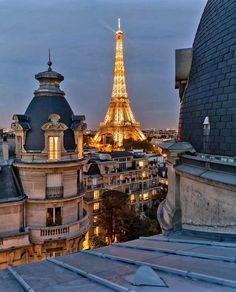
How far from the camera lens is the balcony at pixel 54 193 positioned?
20.8 metres

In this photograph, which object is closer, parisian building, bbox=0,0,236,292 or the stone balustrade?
parisian building, bbox=0,0,236,292

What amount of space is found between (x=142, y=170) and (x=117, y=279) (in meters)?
51.8

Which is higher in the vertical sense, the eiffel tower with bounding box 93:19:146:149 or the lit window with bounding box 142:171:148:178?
the eiffel tower with bounding box 93:19:146:149

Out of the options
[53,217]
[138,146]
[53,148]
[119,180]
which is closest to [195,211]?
[53,148]

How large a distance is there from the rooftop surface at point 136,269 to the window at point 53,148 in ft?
38.0

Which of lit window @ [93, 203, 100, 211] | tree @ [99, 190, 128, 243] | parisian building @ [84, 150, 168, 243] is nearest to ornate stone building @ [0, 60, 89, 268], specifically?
tree @ [99, 190, 128, 243]

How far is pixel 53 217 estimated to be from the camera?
2108cm

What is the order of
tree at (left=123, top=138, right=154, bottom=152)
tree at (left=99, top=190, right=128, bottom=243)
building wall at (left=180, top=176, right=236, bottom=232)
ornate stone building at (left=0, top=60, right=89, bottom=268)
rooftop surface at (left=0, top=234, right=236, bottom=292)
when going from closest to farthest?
rooftop surface at (left=0, top=234, right=236, bottom=292) < building wall at (left=180, top=176, right=236, bottom=232) < ornate stone building at (left=0, top=60, right=89, bottom=268) < tree at (left=99, top=190, right=128, bottom=243) < tree at (left=123, top=138, right=154, bottom=152)

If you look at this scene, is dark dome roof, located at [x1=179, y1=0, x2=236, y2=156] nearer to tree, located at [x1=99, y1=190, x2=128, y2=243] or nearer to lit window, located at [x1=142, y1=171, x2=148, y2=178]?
tree, located at [x1=99, y1=190, x2=128, y2=243]

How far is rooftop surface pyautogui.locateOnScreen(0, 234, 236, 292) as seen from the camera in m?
5.97

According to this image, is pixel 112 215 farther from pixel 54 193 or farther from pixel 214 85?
pixel 214 85

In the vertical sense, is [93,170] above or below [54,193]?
below

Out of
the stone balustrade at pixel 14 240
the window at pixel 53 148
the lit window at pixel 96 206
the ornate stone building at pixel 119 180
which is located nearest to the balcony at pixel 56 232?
the stone balustrade at pixel 14 240

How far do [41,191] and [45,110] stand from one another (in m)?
5.69
